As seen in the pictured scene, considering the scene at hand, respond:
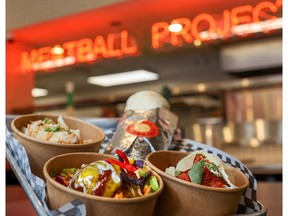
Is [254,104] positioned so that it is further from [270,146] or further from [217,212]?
[217,212]

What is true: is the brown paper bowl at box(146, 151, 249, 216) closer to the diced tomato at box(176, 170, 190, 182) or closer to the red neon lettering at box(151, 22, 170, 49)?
the diced tomato at box(176, 170, 190, 182)

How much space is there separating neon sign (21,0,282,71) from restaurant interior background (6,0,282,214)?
1 cm

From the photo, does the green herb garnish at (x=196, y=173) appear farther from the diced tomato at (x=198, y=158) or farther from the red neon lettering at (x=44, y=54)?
the red neon lettering at (x=44, y=54)

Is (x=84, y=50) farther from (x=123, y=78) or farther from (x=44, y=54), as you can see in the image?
(x=123, y=78)

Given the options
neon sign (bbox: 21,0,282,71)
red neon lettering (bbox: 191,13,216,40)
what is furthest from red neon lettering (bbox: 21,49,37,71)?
red neon lettering (bbox: 191,13,216,40)

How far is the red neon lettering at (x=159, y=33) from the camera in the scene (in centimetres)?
495

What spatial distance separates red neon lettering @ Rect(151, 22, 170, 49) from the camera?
16.2 feet

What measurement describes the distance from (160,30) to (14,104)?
9.09 feet

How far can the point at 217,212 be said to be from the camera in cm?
63

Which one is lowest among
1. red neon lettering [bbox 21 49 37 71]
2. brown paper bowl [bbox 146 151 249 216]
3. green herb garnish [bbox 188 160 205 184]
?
brown paper bowl [bbox 146 151 249 216]

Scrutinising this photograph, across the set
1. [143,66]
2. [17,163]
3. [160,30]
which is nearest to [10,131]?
[17,163]

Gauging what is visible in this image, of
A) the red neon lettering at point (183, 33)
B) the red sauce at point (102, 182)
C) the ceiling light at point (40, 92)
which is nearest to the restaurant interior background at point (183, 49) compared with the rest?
the red neon lettering at point (183, 33)

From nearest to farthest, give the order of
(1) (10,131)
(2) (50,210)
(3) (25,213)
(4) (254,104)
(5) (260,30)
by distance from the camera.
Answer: (2) (50,210), (1) (10,131), (3) (25,213), (5) (260,30), (4) (254,104)

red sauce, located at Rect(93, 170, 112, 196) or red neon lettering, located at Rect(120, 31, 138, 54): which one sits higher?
red neon lettering, located at Rect(120, 31, 138, 54)
